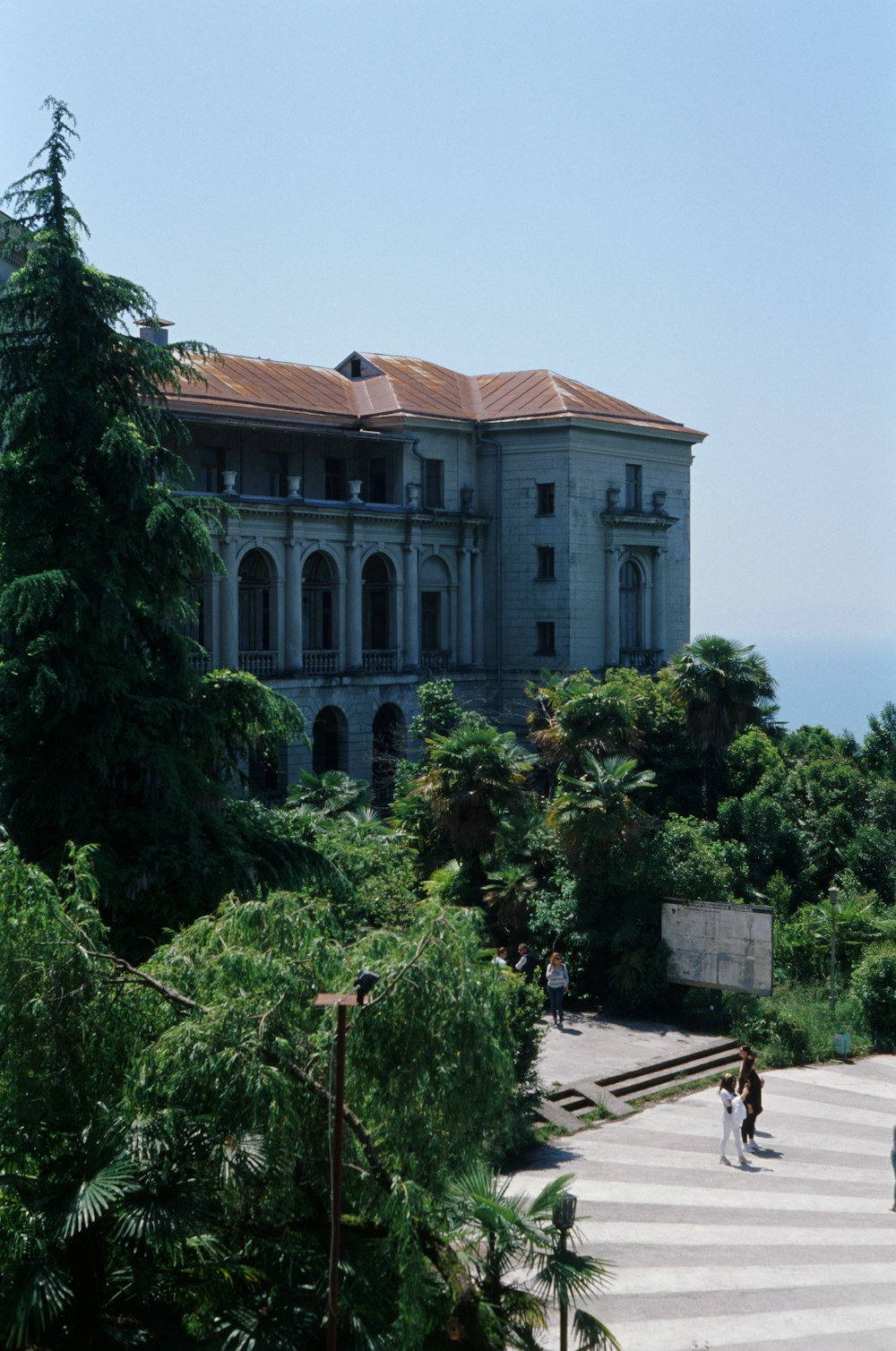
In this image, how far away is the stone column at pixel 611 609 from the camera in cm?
5388

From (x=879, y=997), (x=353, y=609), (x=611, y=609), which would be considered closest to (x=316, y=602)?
(x=353, y=609)

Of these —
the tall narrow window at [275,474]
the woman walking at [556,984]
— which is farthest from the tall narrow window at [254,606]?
the woman walking at [556,984]

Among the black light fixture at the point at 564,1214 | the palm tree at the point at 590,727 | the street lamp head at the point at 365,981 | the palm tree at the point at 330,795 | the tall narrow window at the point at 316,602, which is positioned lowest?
the black light fixture at the point at 564,1214

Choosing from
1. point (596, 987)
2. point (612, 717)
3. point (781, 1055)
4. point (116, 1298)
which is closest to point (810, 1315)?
point (116, 1298)

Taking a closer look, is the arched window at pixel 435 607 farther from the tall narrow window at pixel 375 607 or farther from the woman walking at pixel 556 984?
the woman walking at pixel 556 984

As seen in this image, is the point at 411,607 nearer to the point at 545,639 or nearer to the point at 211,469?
the point at 545,639

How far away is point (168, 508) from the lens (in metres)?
19.4

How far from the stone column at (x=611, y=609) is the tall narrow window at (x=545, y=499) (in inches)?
106

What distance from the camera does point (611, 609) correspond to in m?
53.9

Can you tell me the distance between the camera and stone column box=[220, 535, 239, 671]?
45281 mm

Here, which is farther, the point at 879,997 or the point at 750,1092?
the point at 879,997

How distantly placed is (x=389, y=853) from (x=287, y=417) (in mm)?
22483

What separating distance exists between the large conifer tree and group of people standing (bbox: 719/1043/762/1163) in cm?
695

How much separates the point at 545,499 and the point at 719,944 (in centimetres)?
2743
